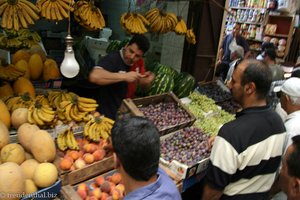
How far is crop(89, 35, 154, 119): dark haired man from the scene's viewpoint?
2.79 metres

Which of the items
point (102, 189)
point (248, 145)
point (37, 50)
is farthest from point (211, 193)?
point (37, 50)

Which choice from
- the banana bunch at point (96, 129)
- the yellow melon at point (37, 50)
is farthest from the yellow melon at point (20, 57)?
the banana bunch at point (96, 129)

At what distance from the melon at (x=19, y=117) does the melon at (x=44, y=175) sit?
528mm

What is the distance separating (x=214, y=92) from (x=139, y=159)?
10.6ft

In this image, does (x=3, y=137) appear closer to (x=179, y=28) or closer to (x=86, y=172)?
(x=86, y=172)

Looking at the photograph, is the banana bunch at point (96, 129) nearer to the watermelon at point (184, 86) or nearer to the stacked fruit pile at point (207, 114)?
the stacked fruit pile at point (207, 114)

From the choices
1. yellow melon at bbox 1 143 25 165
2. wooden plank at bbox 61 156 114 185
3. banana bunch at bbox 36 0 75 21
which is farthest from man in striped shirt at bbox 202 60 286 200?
banana bunch at bbox 36 0 75 21

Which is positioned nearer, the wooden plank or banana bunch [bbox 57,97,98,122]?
the wooden plank

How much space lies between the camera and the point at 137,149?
4.13 ft

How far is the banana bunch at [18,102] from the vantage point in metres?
2.25

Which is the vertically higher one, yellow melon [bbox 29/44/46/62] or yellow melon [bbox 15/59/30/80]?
yellow melon [bbox 29/44/46/62]

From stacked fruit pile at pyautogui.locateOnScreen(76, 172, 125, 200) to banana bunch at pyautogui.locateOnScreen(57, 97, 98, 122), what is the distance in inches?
23.9

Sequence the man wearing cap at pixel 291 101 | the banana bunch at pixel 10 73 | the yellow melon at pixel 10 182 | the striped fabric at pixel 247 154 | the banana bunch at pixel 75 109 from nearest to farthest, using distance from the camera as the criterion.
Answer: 1. the yellow melon at pixel 10 182
2. the striped fabric at pixel 247 154
3. the banana bunch at pixel 75 109
4. the man wearing cap at pixel 291 101
5. the banana bunch at pixel 10 73

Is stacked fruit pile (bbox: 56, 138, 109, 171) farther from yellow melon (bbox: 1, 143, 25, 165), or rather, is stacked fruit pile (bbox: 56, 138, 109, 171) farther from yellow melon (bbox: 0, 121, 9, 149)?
yellow melon (bbox: 0, 121, 9, 149)
